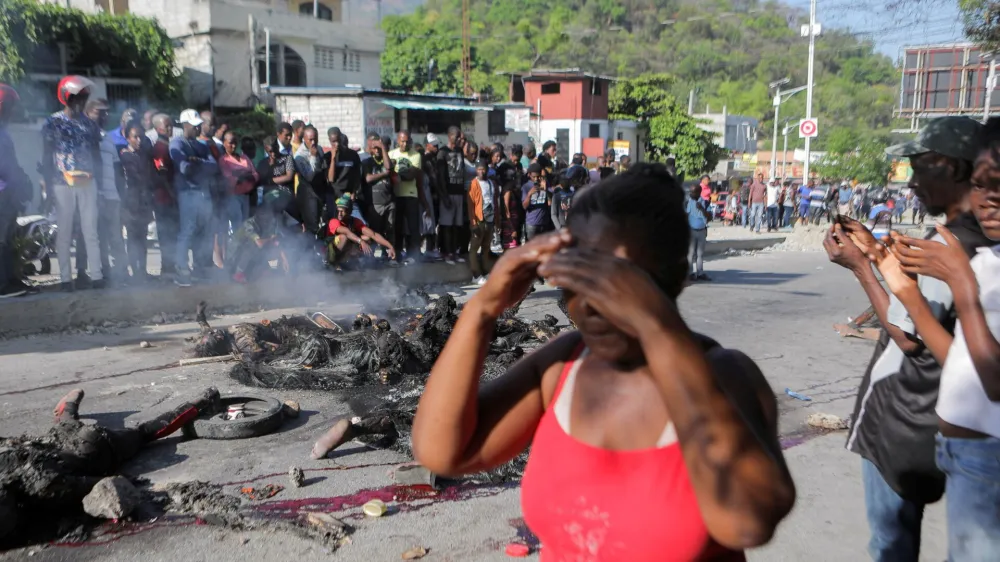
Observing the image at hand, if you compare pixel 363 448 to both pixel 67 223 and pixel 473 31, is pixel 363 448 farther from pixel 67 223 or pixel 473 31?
pixel 473 31

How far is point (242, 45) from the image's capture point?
106ft

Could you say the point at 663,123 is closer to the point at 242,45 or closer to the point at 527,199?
the point at 242,45

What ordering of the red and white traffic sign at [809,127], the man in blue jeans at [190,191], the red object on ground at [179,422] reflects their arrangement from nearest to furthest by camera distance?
the red object on ground at [179,422] < the man in blue jeans at [190,191] < the red and white traffic sign at [809,127]

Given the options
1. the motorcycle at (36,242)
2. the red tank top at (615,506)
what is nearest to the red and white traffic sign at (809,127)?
the motorcycle at (36,242)

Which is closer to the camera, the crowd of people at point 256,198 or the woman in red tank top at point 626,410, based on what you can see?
the woman in red tank top at point 626,410

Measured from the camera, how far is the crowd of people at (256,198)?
8656 mm

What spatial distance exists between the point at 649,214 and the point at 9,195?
28.8 ft

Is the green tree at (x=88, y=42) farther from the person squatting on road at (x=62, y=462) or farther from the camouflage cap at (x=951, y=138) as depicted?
the camouflage cap at (x=951, y=138)

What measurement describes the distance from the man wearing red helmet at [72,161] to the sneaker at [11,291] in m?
0.46

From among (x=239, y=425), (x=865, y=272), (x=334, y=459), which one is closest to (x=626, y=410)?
(x=865, y=272)

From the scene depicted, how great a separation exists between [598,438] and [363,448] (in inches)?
157

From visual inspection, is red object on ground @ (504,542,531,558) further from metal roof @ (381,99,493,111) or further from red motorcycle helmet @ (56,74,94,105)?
metal roof @ (381,99,493,111)

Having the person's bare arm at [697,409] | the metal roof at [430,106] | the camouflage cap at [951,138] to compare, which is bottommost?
the person's bare arm at [697,409]

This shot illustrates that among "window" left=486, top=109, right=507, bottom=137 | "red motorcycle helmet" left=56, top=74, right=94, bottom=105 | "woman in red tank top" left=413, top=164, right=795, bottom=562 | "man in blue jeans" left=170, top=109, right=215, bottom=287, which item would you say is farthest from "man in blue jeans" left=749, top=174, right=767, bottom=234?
"woman in red tank top" left=413, top=164, right=795, bottom=562
